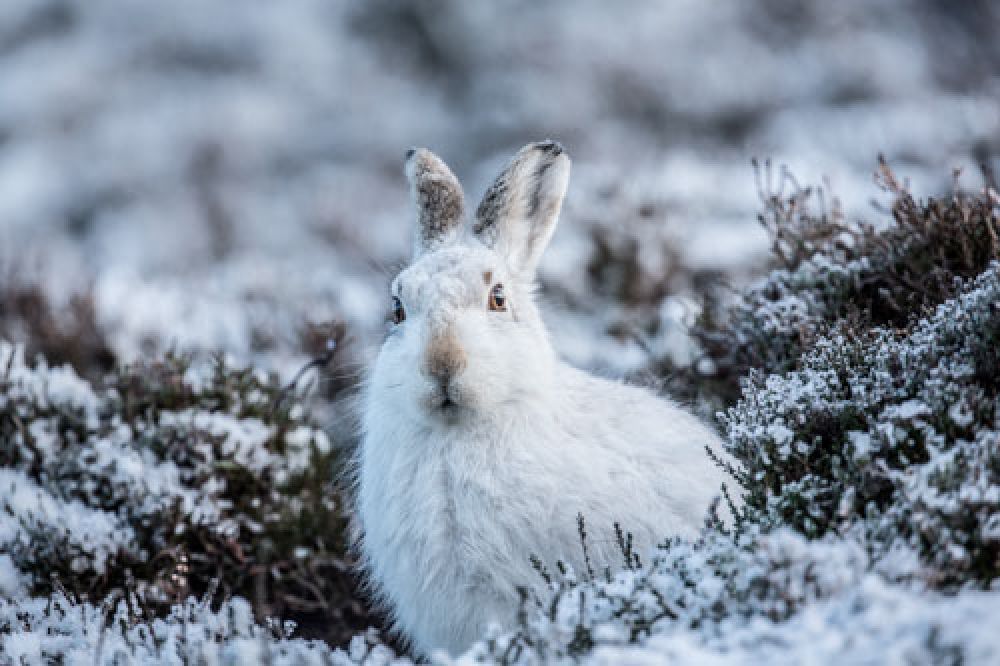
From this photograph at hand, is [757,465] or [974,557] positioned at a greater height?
[757,465]

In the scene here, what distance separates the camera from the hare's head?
340cm

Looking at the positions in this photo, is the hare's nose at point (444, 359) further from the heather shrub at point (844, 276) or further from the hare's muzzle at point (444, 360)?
the heather shrub at point (844, 276)

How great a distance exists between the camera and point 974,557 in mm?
2303

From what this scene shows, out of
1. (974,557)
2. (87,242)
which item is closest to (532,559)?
(974,557)

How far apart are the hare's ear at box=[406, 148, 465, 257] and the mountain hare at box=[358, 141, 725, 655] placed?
6.7 inches

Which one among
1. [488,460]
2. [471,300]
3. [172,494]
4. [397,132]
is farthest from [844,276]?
[397,132]

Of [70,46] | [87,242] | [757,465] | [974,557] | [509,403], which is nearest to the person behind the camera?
[974,557]

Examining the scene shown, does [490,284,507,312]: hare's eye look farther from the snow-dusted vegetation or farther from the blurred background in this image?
the blurred background

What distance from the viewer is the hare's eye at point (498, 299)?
376 cm

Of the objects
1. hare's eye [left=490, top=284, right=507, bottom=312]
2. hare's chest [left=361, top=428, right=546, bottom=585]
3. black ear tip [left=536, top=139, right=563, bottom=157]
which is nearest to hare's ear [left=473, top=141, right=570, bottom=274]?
black ear tip [left=536, top=139, right=563, bottom=157]

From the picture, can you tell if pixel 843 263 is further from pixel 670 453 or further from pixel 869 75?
pixel 869 75

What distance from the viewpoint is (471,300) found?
144 inches

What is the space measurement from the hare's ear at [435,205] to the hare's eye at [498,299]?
0.41 m

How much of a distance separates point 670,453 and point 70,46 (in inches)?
675
